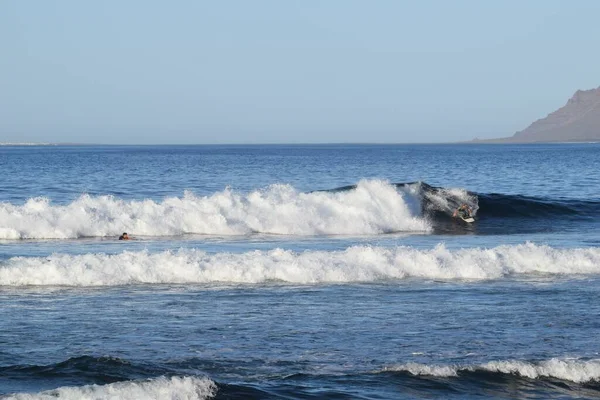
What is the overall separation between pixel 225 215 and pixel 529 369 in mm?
20883

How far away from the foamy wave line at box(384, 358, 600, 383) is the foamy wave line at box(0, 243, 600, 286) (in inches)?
278

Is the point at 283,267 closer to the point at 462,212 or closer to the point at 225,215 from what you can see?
the point at 225,215

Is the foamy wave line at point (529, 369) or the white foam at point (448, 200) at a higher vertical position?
the white foam at point (448, 200)

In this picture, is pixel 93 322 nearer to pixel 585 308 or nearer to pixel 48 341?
pixel 48 341

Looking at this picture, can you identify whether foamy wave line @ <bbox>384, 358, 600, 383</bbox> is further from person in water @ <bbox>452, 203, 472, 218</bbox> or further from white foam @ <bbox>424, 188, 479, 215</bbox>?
white foam @ <bbox>424, 188, 479, 215</bbox>

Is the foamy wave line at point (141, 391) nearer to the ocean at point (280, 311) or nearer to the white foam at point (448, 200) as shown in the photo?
the ocean at point (280, 311)

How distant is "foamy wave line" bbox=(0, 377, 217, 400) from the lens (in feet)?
32.8

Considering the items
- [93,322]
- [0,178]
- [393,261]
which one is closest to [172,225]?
[393,261]

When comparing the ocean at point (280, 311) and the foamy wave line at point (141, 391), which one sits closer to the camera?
the foamy wave line at point (141, 391)

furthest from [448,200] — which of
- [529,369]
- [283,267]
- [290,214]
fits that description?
[529,369]

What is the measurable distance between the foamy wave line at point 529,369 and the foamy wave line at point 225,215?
18954 millimetres

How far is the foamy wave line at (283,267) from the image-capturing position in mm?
18078

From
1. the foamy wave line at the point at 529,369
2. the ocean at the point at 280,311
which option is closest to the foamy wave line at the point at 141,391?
the ocean at the point at 280,311

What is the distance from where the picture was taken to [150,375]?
1099 centimetres
